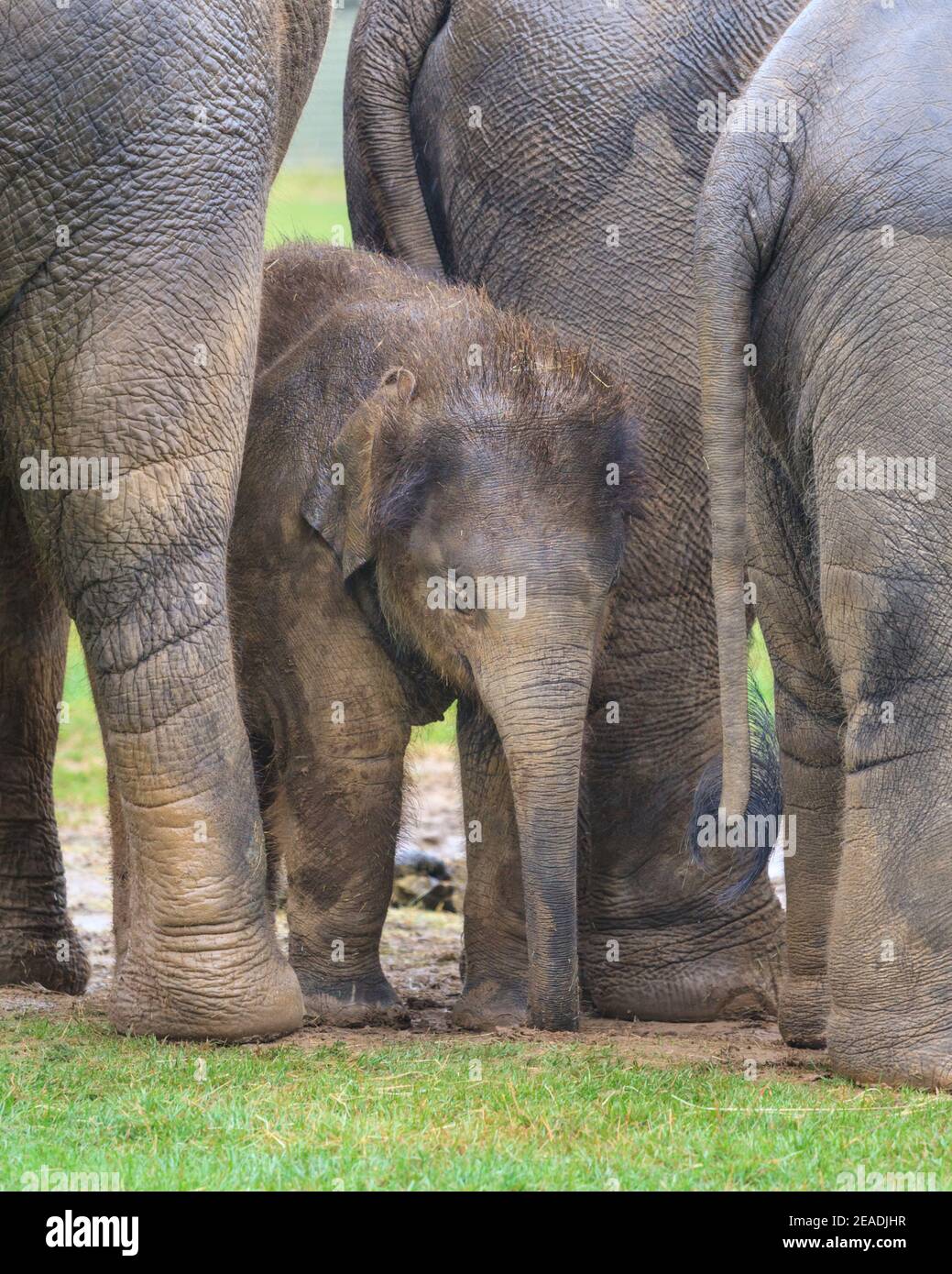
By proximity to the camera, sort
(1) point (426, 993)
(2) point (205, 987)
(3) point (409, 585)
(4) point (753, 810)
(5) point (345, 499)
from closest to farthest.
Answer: (2) point (205, 987), (3) point (409, 585), (5) point (345, 499), (4) point (753, 810), (1) point (426, 993)

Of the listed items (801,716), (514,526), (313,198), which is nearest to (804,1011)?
(801,716)

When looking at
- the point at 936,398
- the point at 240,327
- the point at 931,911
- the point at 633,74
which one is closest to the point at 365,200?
the point at 633,74


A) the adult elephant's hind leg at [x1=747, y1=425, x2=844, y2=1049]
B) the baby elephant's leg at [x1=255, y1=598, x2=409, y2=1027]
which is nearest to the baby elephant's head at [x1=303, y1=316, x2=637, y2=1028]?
the baby elephant's leg at [x1=255, y1=598, x2=409, y2=1027]

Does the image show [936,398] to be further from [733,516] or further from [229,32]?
[229,32]

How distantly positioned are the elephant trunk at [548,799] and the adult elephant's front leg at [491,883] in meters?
0.38

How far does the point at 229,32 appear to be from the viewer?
4859 millimetres

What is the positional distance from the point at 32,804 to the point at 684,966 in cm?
181

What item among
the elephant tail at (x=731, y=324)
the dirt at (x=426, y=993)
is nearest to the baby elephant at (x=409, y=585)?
the dirt at (x=426, y=993)

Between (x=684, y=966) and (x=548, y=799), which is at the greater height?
(x=548, y=799)

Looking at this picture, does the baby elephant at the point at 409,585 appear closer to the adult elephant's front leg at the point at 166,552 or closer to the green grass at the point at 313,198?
the adult elephant's front leg at the point at 166,552

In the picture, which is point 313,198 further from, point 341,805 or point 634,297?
point 341,805

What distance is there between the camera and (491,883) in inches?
225

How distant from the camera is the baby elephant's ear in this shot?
550cm

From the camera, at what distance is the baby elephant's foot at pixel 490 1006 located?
5570 millimetres
